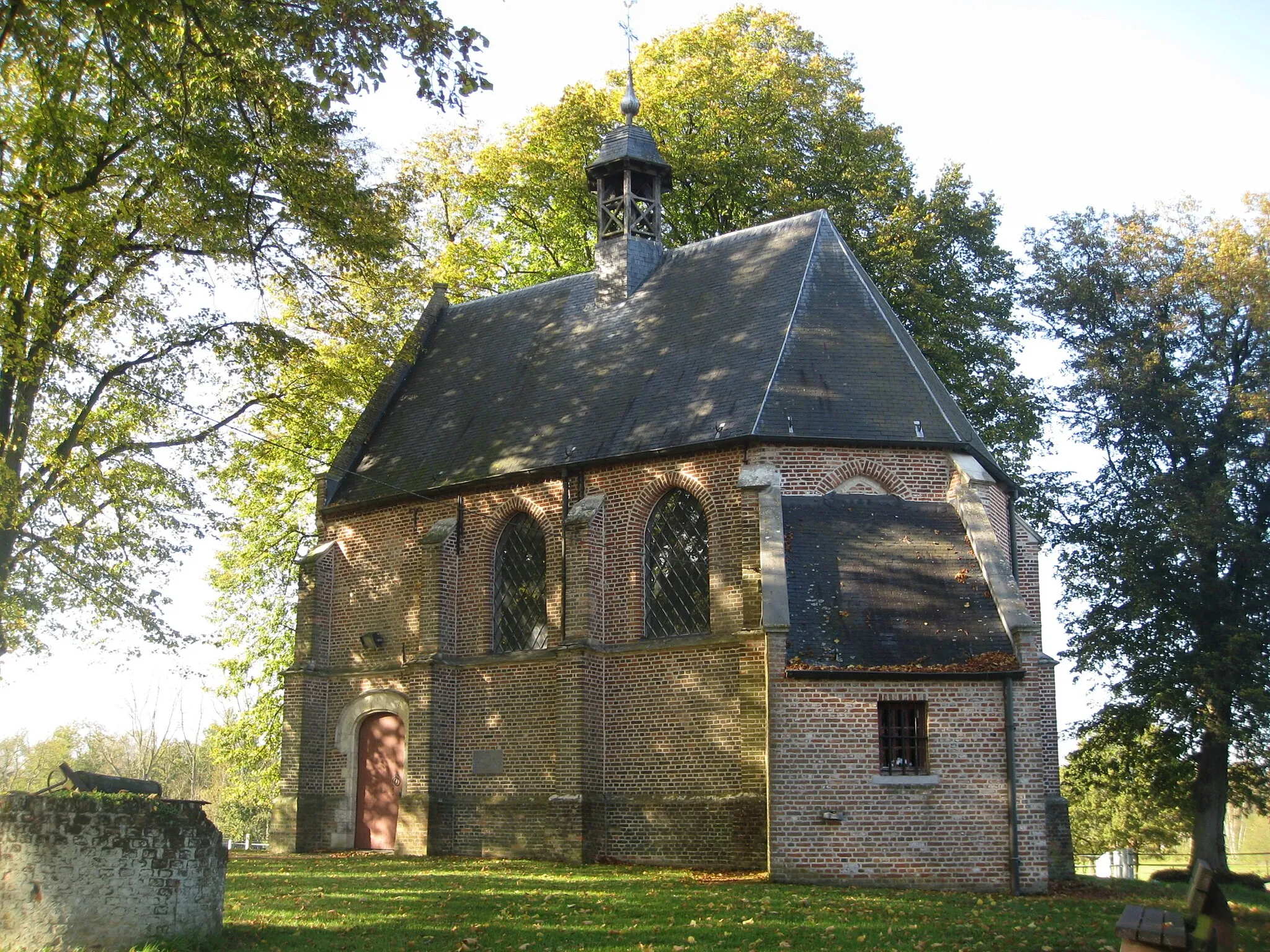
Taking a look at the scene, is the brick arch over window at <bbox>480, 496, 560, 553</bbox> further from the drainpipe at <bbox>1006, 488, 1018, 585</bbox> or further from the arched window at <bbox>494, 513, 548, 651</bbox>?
the drainpipe at <bbox>1006, 488, 1018, 585</bbox>

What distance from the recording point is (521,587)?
21031 mm

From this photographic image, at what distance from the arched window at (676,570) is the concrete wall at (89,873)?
985cm

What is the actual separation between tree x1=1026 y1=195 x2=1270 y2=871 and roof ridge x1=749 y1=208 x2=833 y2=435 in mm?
7528

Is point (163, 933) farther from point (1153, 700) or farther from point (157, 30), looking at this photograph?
point (1153, 700)

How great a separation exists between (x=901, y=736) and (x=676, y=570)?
462cm

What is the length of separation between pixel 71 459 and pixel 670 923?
1289cm

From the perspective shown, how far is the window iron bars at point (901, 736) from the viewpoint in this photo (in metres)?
16.2

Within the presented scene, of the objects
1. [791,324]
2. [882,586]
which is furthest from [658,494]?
[882,586]

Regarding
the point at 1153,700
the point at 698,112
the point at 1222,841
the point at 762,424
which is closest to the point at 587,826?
the point at 762,424

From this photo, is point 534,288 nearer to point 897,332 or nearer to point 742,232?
point 742,232

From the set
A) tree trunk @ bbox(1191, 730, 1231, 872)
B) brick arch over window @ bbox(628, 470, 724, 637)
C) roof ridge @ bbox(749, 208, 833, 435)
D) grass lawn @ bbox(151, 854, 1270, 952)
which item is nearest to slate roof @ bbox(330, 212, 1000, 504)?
roof ridge @ bbox(749, 208, 833, 435)

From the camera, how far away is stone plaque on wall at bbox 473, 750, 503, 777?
20219 millimetres

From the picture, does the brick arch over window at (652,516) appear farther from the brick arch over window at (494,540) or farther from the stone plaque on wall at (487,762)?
the stone plaque on wall at (487,762)

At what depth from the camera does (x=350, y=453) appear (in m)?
24.4
